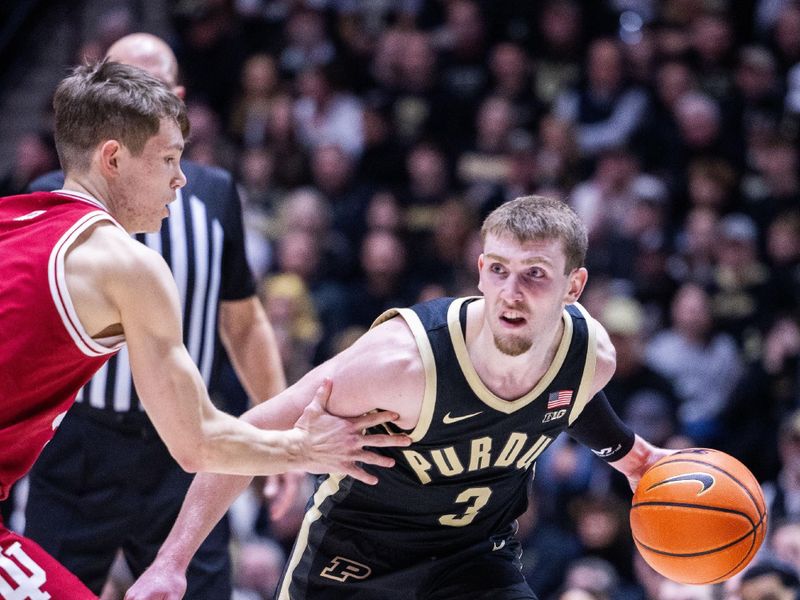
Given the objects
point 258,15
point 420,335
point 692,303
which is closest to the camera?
point 420,335

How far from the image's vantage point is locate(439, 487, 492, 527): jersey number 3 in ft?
12.7

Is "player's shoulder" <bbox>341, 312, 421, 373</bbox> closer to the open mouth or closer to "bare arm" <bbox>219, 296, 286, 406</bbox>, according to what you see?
the open mouth

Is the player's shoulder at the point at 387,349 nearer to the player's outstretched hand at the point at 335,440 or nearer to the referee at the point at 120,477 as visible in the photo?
the player's outstretched hand at the point at 335,440

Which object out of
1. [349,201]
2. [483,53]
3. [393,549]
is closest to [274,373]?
[393,549]

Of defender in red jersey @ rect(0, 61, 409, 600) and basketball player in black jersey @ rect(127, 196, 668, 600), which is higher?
defender in red jersey @ rect(0, 61, 409, 600)

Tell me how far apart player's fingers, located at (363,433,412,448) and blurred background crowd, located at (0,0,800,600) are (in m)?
3.02

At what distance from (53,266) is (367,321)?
5.65 meters

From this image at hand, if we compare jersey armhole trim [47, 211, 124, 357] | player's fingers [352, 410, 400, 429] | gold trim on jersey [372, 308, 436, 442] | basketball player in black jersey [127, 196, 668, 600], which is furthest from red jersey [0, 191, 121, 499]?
gold trim on jersey [372, 308, 436, 442]

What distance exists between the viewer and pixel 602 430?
4137 millimetres

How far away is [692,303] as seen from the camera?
25.7 feet

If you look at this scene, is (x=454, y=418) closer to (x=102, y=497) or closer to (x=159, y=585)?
(x=159, y=585)

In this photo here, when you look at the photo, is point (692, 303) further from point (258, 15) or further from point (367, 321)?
point (258, 15)

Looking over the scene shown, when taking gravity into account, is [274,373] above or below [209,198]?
below

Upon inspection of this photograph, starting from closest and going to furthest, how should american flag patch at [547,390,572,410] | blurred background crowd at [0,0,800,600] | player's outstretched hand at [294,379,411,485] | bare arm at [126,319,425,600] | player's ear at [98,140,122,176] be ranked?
player's ear at [98,140,122,176] < player's outstretched hand at [294,379,411,485] < bare arm at [126,319,425,600] < american flag patch at [547,390,572,410] < blurred background crowd at [0,0,800,600]
